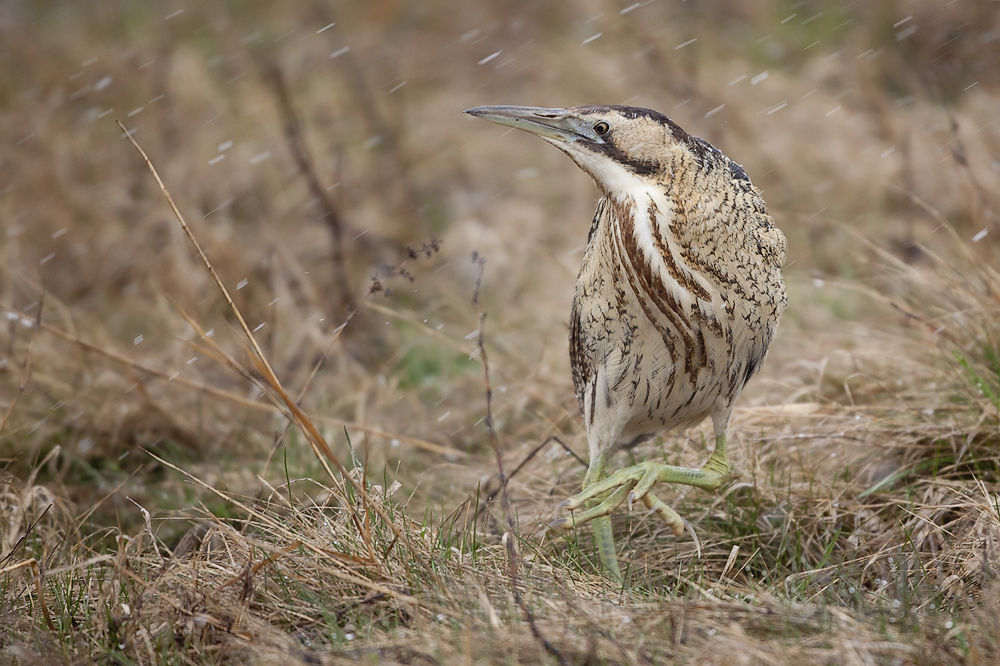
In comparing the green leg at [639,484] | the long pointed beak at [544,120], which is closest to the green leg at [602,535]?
the green leg at [639,484]

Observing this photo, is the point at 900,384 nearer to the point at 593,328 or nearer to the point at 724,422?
the point at 724,422

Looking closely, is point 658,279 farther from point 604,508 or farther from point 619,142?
point 604,508

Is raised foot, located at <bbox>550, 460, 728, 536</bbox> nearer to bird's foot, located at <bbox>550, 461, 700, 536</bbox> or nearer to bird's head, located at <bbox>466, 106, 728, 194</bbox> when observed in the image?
bird's foot, located at <bbox>550, 461, 700, 536</bbox>

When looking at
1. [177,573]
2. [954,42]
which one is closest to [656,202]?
[177,573]

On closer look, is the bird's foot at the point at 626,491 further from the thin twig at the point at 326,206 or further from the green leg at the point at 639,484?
the thin twig at the point at 326,206

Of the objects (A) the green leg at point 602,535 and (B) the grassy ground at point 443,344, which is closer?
(B) the grassy ground at point 443,344

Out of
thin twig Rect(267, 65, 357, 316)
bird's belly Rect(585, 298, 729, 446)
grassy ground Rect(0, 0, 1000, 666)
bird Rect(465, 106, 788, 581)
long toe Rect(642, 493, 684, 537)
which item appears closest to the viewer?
grassy ground Rect(0, 0, 1000, 666)

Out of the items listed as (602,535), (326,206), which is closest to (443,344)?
(326,206)

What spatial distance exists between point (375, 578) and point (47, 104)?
19.5ft

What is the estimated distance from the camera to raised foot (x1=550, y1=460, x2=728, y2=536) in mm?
2758

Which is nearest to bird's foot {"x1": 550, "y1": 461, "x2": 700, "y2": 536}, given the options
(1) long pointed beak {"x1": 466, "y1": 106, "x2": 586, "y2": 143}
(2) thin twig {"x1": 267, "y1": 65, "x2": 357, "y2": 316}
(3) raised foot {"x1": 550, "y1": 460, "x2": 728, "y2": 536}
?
(3) raised foot {"x1": 550, "y1": 460, "x2": 728, "y2": 536}

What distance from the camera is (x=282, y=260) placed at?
222 inches

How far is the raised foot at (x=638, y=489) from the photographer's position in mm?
2758

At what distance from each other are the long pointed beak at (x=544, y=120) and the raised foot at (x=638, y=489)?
0.98 metres
